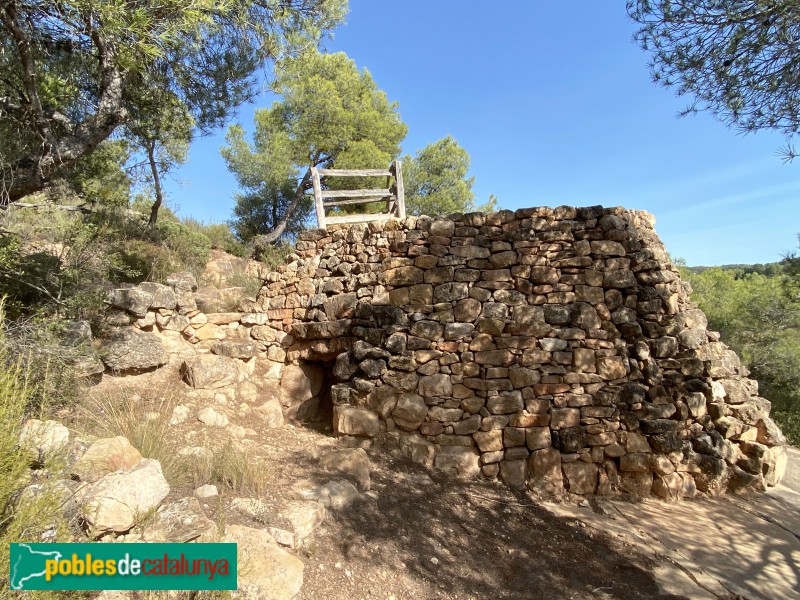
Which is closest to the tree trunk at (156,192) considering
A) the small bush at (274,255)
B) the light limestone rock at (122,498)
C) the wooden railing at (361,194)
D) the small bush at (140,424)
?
the small bush at (274,255)

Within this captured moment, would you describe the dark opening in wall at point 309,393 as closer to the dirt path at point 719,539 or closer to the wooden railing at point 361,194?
the wooden railing at point 361,194

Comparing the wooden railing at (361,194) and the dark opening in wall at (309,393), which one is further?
the wooden railing at (361,194)

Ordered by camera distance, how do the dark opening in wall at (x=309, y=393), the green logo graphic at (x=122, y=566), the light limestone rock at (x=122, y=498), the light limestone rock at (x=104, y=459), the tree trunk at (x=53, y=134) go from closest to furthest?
the green logo graphic at (x=122, y=566) < the light limestone rock at (x=122, y=498) < the light limestone rock at (x=104, y=459) < the tree trunk at (x=53, y=134) < the dark opening in wall at (x=309, y=393)

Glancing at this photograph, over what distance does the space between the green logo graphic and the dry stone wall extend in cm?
271

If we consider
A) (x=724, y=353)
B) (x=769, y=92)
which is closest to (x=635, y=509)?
(x=724, y=353)

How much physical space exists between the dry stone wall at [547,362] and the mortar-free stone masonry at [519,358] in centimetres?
2

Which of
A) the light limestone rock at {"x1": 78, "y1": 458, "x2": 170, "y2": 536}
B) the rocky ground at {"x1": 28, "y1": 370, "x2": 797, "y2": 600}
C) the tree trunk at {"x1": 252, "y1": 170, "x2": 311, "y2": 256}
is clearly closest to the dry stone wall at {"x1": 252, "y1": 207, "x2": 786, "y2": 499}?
the rocky ground at {"x1": 28, "y1": 370, "x2": 797, "y2": 600}

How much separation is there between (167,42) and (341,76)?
26.0 feet

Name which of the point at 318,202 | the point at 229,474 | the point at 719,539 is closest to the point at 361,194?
the point at 318,202

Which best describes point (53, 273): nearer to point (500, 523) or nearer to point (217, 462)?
point (217, 462)

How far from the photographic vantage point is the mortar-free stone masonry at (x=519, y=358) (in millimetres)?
4613

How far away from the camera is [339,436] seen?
4.89 metres

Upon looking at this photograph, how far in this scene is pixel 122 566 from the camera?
2.08m

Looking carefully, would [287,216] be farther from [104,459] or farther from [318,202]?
[104,459]
